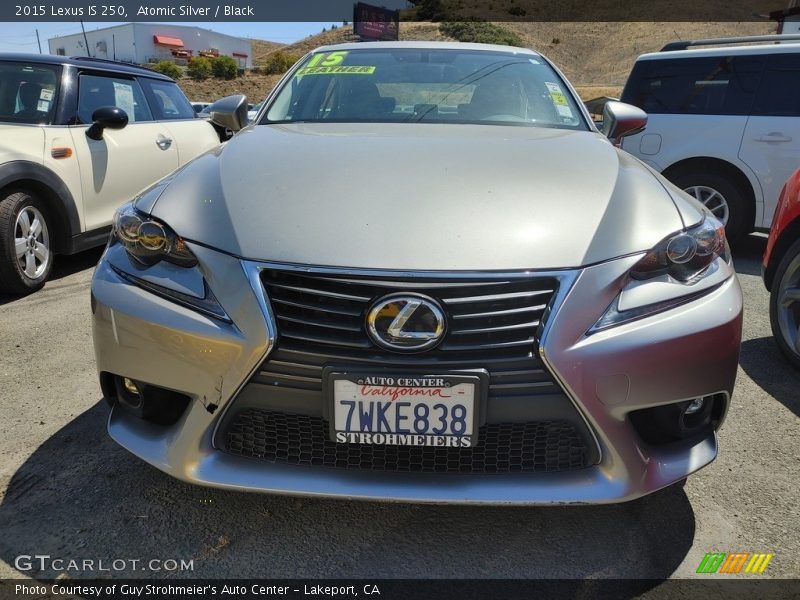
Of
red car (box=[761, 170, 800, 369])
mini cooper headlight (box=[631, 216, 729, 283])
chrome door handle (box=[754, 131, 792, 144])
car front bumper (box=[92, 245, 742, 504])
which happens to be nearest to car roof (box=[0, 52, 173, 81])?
car front bumper (box=[92, 245, 742, 504])

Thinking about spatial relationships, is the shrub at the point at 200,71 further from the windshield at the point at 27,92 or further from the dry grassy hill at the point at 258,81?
the windshield at the point at 27,92

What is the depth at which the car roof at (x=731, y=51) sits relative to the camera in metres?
5.45

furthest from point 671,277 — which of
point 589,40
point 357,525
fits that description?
point 589,40

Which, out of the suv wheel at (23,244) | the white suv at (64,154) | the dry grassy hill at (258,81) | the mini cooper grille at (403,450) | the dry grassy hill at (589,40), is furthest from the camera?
the dry grassy hill at (589,40)

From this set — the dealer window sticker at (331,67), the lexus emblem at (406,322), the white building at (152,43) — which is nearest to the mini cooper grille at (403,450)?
the lexus emblem at (406,322)

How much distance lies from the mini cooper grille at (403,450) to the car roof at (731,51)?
17.4 feet

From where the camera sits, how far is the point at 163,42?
7194 centimetres

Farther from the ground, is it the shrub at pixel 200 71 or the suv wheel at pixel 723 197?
the suv wheel at pixel 723 197

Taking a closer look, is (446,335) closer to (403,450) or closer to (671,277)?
(403,450)

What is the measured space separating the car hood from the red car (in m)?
1.37

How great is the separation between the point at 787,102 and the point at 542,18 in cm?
7501

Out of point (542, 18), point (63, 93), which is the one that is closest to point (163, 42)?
point (542, 18)

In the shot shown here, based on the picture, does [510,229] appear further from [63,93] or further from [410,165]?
[63,93]

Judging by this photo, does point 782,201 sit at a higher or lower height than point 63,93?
lower
